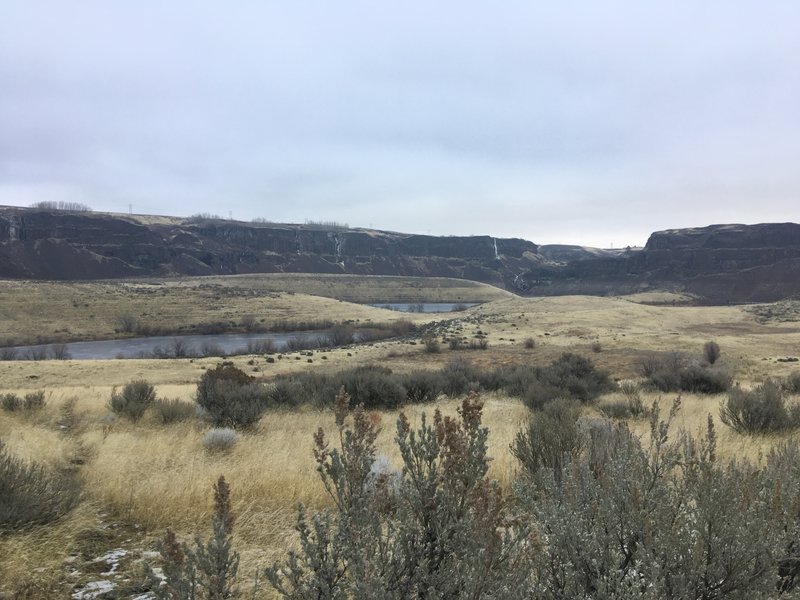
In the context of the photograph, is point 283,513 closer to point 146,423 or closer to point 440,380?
point 146,423

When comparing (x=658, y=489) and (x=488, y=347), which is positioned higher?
(x=658, y=489)

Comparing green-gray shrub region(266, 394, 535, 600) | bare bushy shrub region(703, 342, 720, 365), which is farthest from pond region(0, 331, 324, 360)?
green-gray shrub region(266, 394, 535, 600)

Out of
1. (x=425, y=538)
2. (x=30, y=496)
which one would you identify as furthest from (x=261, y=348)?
(x=425, y=538)

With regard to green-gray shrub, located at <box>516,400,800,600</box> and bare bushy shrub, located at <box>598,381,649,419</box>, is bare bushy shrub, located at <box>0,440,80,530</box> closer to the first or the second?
green-gray shrub, located at <box>516,400,800,600</box>

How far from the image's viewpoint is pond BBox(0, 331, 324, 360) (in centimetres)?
4909

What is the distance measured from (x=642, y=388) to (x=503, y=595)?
55.7ft

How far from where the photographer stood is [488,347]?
4362 centimetres

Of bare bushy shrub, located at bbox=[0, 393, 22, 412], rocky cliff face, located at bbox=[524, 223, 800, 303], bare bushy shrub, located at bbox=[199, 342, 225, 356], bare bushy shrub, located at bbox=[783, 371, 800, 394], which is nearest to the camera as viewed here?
bare bushy shrub, located at bbox=[0, 393, 22, 412]

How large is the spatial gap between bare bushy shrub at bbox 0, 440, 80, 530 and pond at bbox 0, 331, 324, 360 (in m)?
45.8

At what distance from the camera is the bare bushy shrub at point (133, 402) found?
37.4ft

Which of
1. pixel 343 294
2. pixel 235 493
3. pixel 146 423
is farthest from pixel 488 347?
pixel 343 294

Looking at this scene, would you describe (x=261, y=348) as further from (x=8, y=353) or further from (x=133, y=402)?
(x=133, y=402)

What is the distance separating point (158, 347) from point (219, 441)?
5082cm

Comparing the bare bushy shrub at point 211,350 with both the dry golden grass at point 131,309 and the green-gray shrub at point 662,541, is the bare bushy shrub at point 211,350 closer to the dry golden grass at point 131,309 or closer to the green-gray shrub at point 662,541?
the dry golden grass at point 131,309
